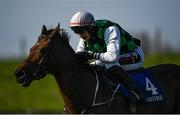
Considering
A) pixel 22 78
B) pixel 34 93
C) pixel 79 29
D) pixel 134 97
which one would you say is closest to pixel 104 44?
pixel 79 29

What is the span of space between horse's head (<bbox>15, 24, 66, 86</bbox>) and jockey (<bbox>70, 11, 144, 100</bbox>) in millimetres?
434

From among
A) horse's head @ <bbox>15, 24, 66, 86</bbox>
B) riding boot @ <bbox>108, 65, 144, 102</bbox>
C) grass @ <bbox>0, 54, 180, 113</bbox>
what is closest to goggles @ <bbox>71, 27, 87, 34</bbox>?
horse's head @ <bbox>15, 24, 66, 86</bbox>

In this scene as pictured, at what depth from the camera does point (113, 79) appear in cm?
1033

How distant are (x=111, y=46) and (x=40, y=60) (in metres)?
1.11

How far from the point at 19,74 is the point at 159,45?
25.2 m

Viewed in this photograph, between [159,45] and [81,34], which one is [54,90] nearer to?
[159,45]

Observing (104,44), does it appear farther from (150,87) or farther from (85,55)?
(150,87)

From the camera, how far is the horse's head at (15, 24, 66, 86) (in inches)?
380

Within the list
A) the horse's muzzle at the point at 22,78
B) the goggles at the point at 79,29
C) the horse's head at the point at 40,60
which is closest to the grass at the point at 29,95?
the goggles at the point at 79,29

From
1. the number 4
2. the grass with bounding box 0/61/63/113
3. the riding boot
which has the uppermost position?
the riding boot

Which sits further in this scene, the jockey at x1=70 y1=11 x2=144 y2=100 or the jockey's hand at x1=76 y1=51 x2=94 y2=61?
the jockey's hand at x1=76 y1=51 x2=94 y2=61

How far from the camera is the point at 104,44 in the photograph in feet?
34.3

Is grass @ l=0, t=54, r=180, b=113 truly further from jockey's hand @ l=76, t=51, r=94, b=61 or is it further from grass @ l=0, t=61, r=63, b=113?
jockey's hand @ l=76, t=51, r=94, b=61

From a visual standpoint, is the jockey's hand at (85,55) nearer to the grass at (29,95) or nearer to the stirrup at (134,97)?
the stirrup at (134,97)
